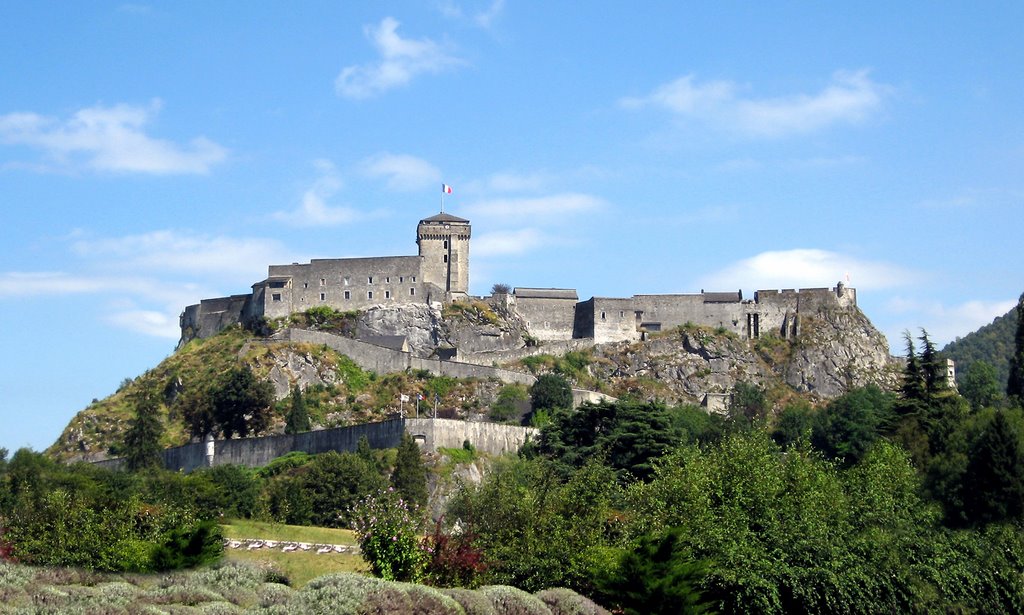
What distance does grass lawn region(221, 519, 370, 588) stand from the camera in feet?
129

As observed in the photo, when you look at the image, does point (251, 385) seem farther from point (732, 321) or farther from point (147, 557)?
point (147, 557)

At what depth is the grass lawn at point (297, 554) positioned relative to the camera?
3922 centimetres

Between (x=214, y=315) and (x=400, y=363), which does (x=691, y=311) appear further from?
(x=214, y=315)

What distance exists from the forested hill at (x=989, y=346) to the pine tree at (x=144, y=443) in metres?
111

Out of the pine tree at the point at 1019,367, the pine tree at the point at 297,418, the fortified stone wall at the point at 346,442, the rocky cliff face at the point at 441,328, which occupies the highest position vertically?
the rocky cliff face at the point at 441,328

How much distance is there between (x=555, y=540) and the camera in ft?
125

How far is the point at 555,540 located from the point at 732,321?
69.4 meters

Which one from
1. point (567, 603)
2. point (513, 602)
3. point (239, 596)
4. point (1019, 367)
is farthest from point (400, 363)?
point (239, 596)

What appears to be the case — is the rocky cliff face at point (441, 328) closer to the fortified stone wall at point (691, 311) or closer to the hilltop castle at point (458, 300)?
the hilltop castle at point (458, 300)

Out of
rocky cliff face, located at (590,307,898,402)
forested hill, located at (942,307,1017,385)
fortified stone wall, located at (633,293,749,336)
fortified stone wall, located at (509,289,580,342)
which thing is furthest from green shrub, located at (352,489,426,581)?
forested hill, located at (942,307,1017,385)

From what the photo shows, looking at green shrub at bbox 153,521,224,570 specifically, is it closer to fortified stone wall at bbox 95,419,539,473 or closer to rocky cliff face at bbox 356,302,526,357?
fortified stone wall at bbox 95,419,539,473

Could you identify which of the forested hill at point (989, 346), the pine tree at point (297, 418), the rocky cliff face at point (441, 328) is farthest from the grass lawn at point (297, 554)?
the forested hill at point (989, 346)

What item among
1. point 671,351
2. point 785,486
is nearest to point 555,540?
point 785,486

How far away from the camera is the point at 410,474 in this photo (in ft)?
210
